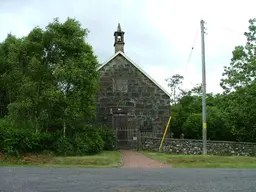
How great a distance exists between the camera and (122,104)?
26.1 m

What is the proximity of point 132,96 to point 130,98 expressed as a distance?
8.2 inches

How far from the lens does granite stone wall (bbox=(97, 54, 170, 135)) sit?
2602cm

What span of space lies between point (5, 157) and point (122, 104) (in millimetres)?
10996

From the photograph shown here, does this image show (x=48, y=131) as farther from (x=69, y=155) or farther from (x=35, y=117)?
(x=69, y=155)

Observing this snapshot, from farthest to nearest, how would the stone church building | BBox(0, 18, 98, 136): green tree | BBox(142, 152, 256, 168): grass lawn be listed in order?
the stone church building
BBox(0, 18, 98, 136): green tree
BBox(142, 152, 256, 168): grass lawn

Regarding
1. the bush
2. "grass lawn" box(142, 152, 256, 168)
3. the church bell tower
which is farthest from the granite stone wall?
"grass lawn" box(142, 152, 256, 168)

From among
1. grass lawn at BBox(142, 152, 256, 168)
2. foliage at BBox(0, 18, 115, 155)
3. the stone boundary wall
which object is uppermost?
foliage at BBox(0, 18, 115, 155)

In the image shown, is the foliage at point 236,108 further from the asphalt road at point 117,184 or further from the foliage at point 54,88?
the asphalt road at point 117,184

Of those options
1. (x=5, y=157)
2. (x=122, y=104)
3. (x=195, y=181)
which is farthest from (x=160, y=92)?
(x=195, y=181)

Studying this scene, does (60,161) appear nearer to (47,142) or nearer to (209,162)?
(47,142)

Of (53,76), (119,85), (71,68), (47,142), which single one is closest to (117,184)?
(47,142)

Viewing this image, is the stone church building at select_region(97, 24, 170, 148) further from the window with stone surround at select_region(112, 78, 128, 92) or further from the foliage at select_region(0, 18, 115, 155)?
the foliage at select_region(0, 18, 115, 155)

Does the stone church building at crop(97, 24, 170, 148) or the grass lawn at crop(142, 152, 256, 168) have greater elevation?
the stone church building at crop(97, 24, 170, 148)

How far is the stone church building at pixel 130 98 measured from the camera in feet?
84.9
